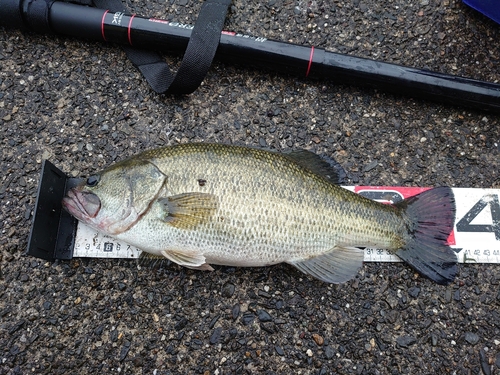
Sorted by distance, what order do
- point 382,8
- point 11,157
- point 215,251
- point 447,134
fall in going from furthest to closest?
point 382,8 < point 447,134 < point 11,157 < point 215,251

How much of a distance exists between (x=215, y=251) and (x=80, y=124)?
4.43 ft

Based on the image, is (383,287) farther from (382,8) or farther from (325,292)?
(382,8)

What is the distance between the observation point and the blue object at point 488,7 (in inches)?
107

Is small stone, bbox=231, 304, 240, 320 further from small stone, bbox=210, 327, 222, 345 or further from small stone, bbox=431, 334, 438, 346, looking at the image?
small stone, bbox=431, 334, 438, 346

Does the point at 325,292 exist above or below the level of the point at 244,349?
above

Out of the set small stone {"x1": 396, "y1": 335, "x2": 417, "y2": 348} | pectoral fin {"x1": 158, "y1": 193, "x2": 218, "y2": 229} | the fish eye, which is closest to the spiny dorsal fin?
pectoral fin {"x1": 158, "y1": 193, "x2": 218, "y2": 229}

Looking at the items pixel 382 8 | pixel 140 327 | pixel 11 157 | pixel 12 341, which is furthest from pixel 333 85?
pixel 12 341

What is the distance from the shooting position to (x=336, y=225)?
224cm

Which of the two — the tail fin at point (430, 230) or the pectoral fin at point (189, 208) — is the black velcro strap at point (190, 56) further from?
the tail fin at point (430, 230)

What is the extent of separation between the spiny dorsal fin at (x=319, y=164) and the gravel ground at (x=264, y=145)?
0.25 meters

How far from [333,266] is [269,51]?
1.50 metres

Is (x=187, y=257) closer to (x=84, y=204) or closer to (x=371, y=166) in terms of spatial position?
(x=84, y=204)

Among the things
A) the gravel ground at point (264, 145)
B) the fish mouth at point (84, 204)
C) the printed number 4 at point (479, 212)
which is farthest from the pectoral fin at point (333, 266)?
the fish mouth at point (84, 204)

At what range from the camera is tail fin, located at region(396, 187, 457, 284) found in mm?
2334
